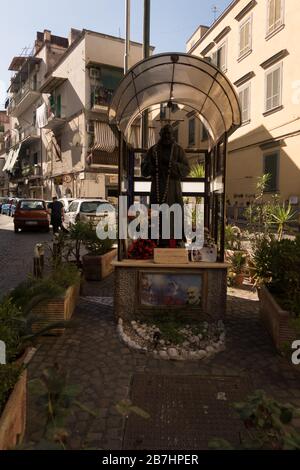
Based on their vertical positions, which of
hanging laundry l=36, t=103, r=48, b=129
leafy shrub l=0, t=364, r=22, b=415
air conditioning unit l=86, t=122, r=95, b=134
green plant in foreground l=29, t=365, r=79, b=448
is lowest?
leafy shrub l=0, t=364, r=22, b=415

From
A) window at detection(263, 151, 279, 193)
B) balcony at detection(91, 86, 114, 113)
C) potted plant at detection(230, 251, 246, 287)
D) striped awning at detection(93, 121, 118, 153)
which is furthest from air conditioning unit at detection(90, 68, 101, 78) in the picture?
potted plant at detection(230, 251, 246, 287)

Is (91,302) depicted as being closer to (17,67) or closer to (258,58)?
(258,58)

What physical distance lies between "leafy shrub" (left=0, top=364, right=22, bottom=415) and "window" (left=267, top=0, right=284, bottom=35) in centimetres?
1926

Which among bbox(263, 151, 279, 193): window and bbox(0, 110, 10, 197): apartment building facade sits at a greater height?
bbox(0, 110, 10, 197): apartment building facade

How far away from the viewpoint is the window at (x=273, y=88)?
17391 millimetres

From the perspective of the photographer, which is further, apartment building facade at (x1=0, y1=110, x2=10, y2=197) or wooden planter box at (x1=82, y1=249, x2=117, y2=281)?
apartment building facade at (x1=0, y1=110, x2=10, y2=197)

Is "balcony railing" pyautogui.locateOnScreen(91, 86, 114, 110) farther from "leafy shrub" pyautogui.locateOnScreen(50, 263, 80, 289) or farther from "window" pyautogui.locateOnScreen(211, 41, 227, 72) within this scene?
"leafy shrub" pyautogui.locateOnScreen(50, 263, 80, 289)

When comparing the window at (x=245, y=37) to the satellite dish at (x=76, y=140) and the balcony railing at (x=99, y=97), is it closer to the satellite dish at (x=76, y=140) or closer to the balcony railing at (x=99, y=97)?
the balcony railing at (x=99, y=97)

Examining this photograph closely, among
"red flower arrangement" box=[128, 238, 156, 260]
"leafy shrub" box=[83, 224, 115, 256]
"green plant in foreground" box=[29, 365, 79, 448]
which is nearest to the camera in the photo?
"green plant in foreground" box=[29, 365, 79, 448]

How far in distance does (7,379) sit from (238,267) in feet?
20.5

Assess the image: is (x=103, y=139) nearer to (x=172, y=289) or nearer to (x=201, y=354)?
(x=172, y=289)

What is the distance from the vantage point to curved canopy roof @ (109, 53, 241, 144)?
18.1 ft

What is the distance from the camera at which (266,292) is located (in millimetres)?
5441
